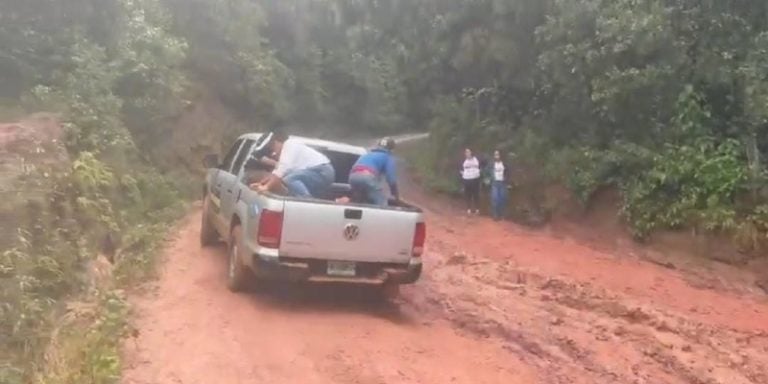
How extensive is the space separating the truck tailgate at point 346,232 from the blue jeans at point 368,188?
2.94 feet

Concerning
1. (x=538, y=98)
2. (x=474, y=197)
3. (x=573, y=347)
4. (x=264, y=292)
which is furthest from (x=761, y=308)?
(x=538, y=98)

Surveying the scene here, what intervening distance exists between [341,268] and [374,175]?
1.45 m

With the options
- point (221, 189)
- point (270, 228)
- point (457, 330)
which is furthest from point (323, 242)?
point (221, 189)

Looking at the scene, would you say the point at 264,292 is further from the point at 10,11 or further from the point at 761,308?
the point at 10,11

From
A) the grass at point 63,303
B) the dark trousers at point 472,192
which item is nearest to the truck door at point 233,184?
the grass at point 63,303

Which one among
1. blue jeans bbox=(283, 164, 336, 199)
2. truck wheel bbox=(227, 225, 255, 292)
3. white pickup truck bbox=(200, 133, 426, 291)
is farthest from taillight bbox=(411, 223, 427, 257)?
truck wheel bbox=(227, 225, 255, 292)

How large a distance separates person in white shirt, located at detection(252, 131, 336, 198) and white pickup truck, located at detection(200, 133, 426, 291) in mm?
390

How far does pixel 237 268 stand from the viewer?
8797 millimetres

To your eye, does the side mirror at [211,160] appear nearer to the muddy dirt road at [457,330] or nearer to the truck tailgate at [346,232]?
the muddy dirt road at [457,330]

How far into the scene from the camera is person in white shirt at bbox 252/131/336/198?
896 cm

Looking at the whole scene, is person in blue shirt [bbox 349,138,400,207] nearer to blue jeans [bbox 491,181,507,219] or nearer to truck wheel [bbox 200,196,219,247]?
truck wheel [bbox 200,196,219,247]

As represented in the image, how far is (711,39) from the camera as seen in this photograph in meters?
13.9

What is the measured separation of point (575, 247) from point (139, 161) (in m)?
9.02

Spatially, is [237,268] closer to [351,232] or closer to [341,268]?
[341,268]
